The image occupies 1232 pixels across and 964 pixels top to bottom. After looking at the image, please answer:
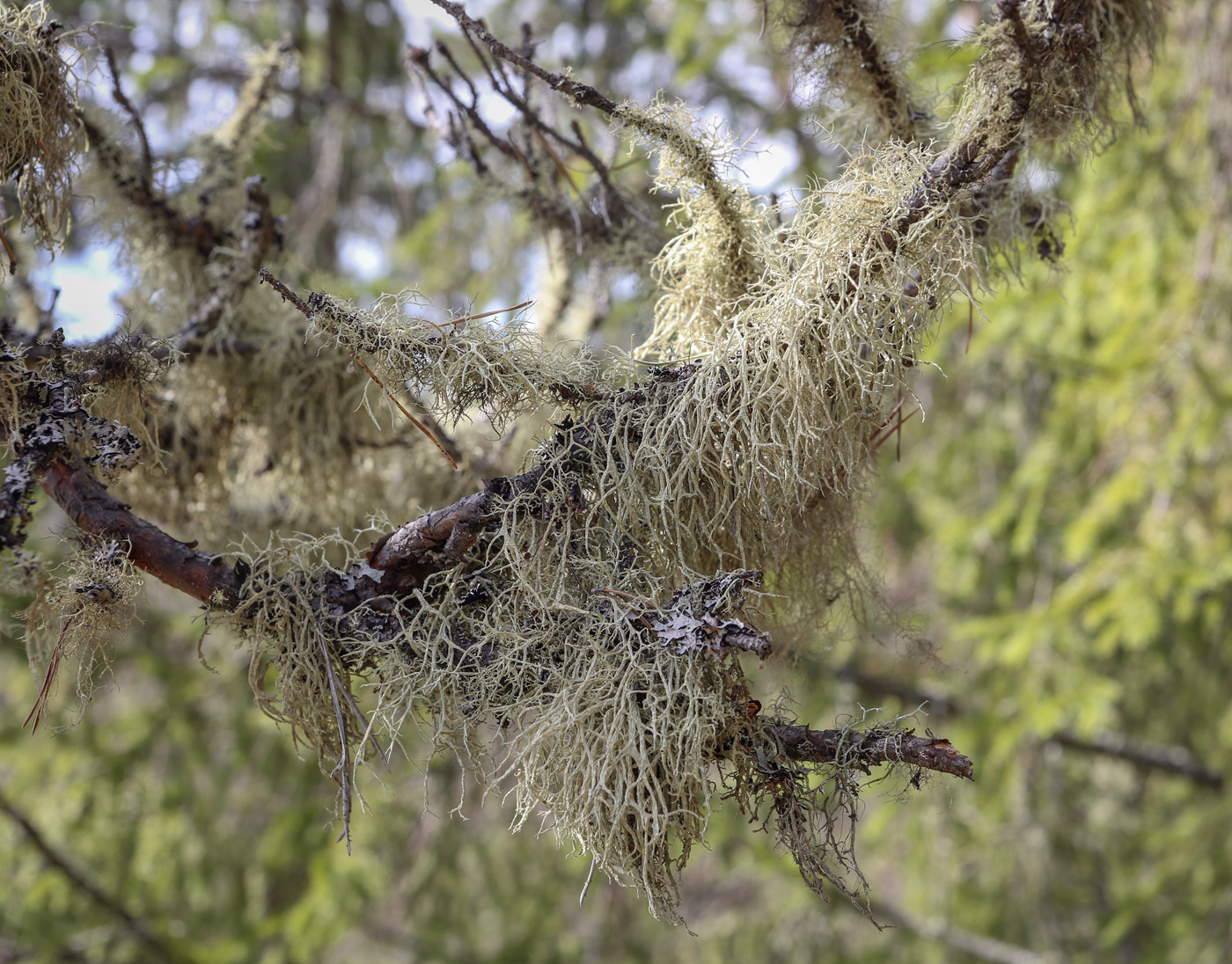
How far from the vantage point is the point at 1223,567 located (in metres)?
1.86

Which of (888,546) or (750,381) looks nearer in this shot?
→ (750,381)

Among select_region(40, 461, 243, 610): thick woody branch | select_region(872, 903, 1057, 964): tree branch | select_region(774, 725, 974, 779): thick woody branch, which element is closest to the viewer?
select_region(774, 725, 974, 779): thick woody branch

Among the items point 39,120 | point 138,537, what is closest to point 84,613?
point 138,537

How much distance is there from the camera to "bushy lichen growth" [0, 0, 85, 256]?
2.85 feet

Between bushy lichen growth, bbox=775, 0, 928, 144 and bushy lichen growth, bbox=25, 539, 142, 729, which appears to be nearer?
Answer: bushy lichen growth, bbox=25, 539, 142, 729

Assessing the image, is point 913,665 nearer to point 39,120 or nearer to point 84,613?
point 84,613

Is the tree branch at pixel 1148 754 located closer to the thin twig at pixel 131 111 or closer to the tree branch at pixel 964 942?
the tree branch at pixel 964 942

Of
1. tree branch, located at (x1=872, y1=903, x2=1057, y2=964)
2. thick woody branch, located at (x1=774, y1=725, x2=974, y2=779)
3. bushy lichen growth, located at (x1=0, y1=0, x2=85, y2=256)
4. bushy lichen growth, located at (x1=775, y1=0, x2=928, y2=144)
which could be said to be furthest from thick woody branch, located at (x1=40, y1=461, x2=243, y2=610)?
tree branch, located at (x1=872, y1=903, x2=1057, y2=964)

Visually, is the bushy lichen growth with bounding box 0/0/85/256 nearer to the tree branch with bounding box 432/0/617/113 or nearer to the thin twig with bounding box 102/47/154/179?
the thin twig with bounding box 102/47/154/179

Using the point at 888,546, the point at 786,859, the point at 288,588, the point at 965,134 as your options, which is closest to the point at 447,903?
the point at 786,859

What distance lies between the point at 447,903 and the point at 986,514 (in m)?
1.82

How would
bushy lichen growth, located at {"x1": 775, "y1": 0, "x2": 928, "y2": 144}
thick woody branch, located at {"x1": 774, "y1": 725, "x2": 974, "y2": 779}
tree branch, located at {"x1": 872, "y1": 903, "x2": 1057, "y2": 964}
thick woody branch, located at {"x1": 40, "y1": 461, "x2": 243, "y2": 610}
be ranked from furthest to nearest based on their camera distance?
tree branch, located at {"x1": 872, "y1": 903, "x2": 1057, "y2": 964}, bushy lichen growth, located at {"x1": 775, "y1": 0, "x2": 928, "y2": 144}, thick woody branch, located at {"x1": 40, "y1": 461, "x2": 243, "y2": 610}, thick woody branch, located at {"x1": 774, "y1": 725, "x2": 974, "y2": 779}

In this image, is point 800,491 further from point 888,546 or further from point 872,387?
point 888,546

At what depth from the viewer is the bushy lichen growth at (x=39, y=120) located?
867mm
